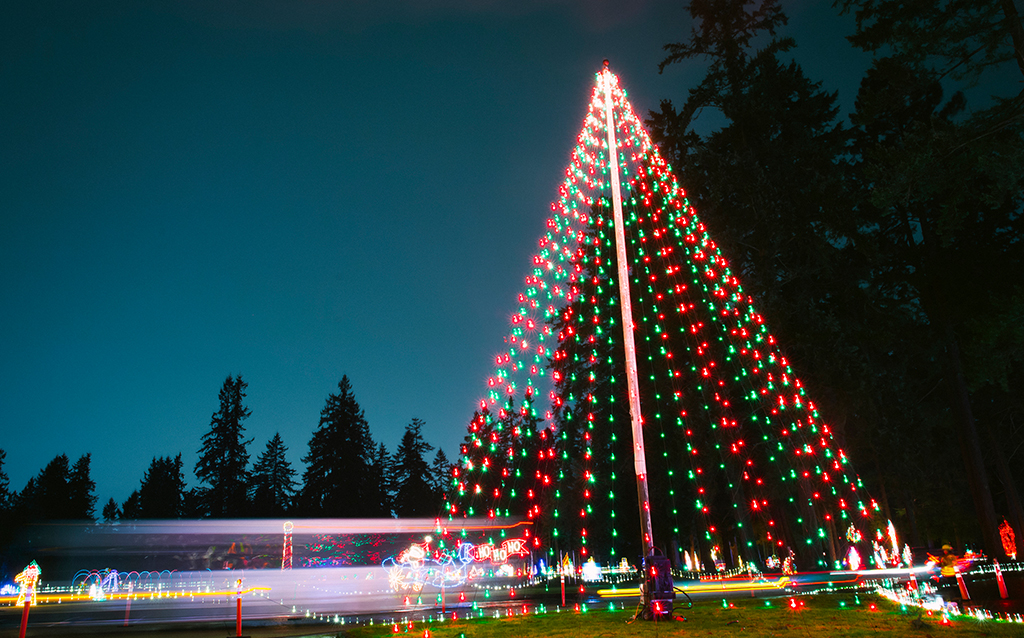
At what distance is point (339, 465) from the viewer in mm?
57188

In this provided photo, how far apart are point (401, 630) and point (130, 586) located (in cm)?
1670

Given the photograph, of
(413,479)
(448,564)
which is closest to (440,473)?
(413,479)

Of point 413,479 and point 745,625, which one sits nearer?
point 745,625

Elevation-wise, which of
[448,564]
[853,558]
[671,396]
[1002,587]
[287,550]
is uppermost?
[671,396]

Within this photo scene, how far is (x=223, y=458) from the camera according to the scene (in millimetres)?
57938

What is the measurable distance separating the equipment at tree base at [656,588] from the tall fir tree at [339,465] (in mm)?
49376

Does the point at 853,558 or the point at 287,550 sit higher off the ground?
the point at 287,550

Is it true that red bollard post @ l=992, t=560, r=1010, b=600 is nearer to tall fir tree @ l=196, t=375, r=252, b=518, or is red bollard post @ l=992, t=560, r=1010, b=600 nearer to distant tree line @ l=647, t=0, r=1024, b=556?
distant tree line @ l=647, t=0, r=1024, b=556

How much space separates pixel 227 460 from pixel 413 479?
59.6ft

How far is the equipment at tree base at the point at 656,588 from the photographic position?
30.1 feet

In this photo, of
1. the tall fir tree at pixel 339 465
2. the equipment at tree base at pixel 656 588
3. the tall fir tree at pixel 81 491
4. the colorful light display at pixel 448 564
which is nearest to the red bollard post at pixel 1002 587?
the equipment at tree base at pixel 656 588

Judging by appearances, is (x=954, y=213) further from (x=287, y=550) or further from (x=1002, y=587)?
(x=287, y=550)

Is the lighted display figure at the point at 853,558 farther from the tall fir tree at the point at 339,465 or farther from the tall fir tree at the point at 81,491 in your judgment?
the tall fir tree at the point at 81,491

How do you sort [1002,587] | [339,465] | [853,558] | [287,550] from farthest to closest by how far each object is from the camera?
1. [339,465]
2. [853,558]
3. [287,550]
4. [1002,587]
